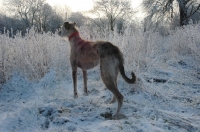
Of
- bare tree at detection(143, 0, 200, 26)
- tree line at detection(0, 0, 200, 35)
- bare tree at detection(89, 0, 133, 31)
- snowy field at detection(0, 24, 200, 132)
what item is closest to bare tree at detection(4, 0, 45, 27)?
tree line at detection(0, 0, 200, 35)

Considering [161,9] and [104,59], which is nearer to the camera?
[104,59]

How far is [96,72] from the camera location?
5633 millimetres

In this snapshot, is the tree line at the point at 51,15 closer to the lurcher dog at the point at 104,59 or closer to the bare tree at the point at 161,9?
the bare tree at the point at 161,9

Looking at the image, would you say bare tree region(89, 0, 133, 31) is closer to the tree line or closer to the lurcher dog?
the tree line

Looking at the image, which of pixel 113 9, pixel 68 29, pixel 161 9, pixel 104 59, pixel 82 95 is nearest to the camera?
pixel 104 59

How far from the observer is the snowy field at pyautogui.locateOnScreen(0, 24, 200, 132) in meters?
2.54

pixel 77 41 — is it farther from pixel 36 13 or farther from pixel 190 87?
pixel 36 13

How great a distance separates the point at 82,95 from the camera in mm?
3998

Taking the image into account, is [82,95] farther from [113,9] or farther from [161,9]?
[113,9]

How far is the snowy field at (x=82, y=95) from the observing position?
2.54m

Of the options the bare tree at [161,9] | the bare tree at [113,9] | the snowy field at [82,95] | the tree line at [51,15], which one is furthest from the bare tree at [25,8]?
the snowy field at [82,95]

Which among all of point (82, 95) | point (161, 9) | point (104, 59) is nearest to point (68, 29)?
point (82, 95)

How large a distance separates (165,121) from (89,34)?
173 inches

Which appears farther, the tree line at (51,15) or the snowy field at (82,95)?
→ the tree line at (51,15)
